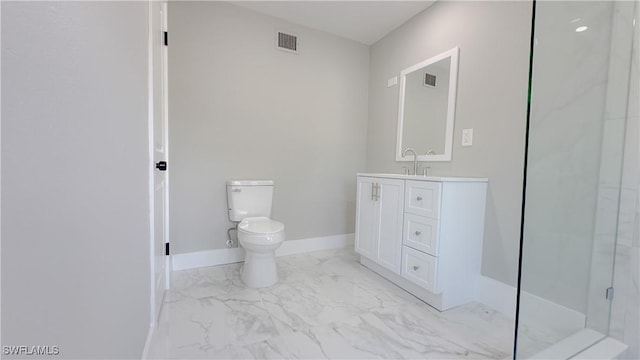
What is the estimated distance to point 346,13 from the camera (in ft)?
8.07

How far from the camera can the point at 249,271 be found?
200cm

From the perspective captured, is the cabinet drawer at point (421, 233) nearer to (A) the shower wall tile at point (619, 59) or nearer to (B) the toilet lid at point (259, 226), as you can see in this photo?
(B) the toilet lid at point (259, 226)

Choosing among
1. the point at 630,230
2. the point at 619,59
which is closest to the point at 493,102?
the point at 619,59

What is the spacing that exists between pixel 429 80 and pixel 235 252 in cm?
240

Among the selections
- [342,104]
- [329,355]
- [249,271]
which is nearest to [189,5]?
[342,104]

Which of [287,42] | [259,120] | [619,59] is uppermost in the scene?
[287,42]

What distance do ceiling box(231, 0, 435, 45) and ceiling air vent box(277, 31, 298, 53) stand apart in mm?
150

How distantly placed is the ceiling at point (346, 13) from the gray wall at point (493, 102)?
26 cm

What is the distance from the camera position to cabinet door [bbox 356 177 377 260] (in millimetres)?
2254

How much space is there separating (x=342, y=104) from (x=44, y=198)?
9.17ft

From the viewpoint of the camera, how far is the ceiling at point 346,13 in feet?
7.63

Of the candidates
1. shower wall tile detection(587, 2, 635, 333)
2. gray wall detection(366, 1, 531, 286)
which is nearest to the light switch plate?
gray wall detection(366, 1, 531, 286)

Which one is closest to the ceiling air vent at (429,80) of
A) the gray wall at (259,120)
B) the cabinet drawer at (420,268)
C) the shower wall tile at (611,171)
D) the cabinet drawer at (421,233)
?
the gray wall at (259,120)

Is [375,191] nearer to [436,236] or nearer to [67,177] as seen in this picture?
[436,236]
